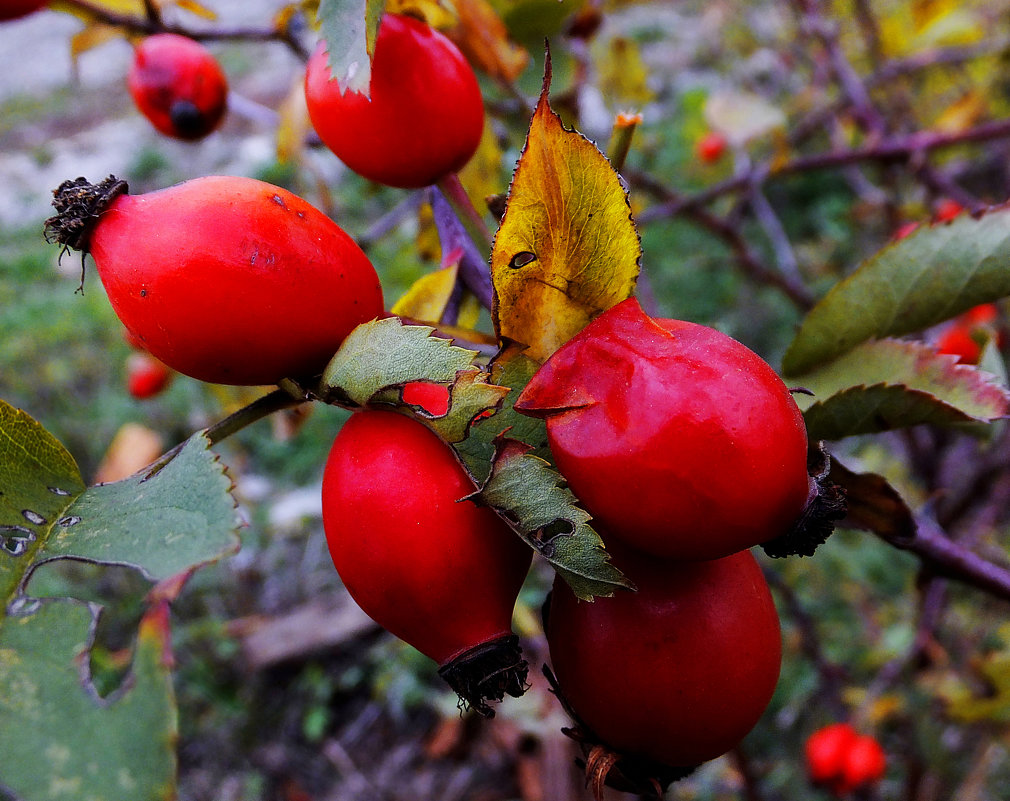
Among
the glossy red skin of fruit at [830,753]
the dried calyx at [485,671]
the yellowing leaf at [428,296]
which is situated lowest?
the glossy red skin of fruit at [830,753]

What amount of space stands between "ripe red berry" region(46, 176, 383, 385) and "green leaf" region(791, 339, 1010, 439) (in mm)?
364

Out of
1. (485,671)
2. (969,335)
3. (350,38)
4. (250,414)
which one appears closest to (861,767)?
(969,335)

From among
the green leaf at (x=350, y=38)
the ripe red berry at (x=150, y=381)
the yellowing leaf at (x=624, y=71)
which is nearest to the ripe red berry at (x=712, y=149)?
the yellowing leaf at (x=624, y=71)

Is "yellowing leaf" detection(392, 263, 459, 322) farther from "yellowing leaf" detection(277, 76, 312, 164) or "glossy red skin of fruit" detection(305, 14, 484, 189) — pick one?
"yellowing leaf" detection(277, 76, 312, 164)

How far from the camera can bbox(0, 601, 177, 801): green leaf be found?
1.24 ft

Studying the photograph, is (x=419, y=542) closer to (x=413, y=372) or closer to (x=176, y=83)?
(x=413, y=372)

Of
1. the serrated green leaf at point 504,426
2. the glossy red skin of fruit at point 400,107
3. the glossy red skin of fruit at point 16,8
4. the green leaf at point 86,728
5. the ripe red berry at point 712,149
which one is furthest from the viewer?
the ripe red berry at point 712,149

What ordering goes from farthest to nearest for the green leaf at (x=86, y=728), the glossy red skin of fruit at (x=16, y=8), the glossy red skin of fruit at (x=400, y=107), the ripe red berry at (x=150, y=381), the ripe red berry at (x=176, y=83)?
the ripe red berry at (x=150, y=381) → the ripe red berry at (x=176, y=83) → the glossy red skin of fruit at (x=16, y=8) → the glossy red skin of fruit at (x=400, y=107) → the green leaf at (x=86, y=728)

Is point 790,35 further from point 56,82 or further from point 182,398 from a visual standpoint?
point 56,82

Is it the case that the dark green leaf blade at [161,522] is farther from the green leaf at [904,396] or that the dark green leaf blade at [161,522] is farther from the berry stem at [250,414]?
the green leaf at [904,396]

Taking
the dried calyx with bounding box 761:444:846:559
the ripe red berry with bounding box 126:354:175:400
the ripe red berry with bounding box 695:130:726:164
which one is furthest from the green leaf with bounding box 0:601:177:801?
the ripe red berry with bounding box 695:130:726:164

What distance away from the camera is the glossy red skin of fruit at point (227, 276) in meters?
0.50

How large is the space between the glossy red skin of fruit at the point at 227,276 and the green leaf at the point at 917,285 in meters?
0.41

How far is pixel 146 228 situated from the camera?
51cm
